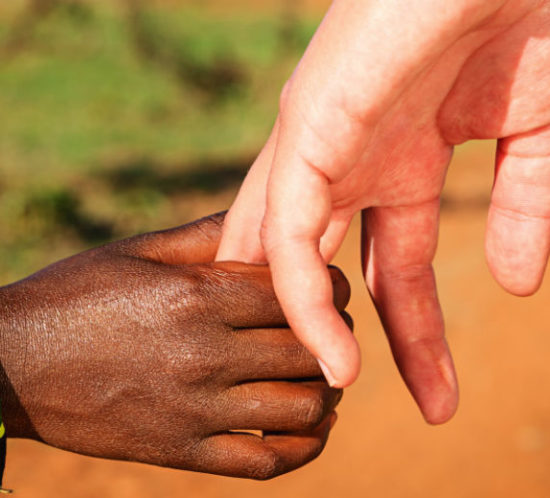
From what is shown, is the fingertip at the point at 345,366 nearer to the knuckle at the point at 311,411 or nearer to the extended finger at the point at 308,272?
the extended finger at the point at 308,272

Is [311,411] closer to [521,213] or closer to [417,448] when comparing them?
[521,213]

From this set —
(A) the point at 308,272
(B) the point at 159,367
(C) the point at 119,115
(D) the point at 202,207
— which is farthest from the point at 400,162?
(C) the point at 119,115

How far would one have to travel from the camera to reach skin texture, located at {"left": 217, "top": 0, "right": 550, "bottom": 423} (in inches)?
62.8

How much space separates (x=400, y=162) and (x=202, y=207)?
552cm

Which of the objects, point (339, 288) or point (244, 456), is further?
point (339, 288)

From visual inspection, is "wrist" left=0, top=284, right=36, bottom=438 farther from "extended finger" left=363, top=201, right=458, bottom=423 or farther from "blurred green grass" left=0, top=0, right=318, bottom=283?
"blurred green grass" left=0, top=0, right=318, bottom=283

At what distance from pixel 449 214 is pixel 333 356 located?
545 cm

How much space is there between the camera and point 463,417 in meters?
3.96

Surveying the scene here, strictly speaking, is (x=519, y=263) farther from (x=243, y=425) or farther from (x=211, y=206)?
(x=211, y=206)

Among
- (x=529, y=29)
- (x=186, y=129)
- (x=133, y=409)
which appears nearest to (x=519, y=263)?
(x=529, y=29)

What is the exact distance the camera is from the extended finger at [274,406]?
1991mm

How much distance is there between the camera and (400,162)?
2.00 m

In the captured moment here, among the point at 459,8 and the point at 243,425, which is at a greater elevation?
the point at 459,8

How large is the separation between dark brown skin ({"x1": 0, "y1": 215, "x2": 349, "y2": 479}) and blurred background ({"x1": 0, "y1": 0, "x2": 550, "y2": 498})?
1.77m
